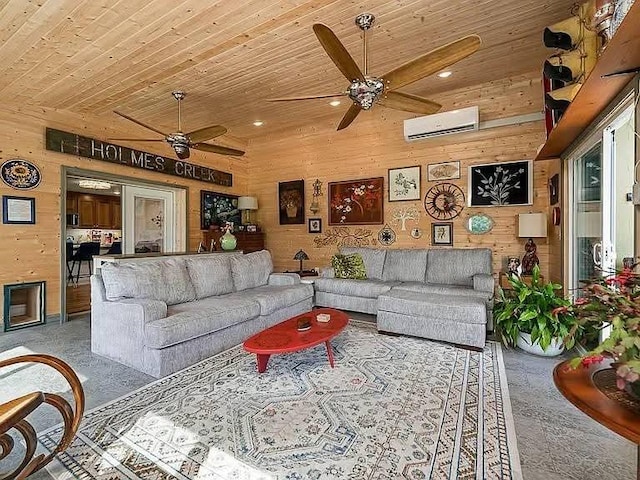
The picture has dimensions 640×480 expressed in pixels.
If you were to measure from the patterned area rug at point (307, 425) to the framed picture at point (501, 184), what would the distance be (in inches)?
100

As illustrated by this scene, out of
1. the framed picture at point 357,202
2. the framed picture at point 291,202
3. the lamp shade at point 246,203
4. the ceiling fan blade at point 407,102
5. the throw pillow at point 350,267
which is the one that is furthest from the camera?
the lamp shade at point 246,203

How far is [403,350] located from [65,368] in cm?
251

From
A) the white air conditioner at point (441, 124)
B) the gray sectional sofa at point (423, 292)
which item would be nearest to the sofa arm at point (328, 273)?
the gray sectional sofa at point (423, 292)

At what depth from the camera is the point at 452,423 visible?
1.89m

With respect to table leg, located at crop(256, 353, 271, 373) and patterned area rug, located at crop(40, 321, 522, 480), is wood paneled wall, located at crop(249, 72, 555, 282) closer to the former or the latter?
patterned area rug, located at crop(40, 321, 522, 480)

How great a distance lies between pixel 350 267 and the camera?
477cm

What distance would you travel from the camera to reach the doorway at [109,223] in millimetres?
4816

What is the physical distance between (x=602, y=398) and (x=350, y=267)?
3.86 m

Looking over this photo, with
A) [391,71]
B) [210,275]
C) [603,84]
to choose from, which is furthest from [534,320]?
[210,275]

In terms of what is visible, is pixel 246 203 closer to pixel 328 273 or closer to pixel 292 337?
pixel 328 273

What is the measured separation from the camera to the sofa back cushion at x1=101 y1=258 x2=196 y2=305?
9.55 ft

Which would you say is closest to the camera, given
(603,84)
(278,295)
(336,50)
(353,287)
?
(603,84)

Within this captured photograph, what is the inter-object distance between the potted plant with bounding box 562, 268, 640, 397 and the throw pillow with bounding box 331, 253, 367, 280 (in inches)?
145

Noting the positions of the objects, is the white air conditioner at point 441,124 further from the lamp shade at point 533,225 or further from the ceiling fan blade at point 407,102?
the ceiling fan blade at point 407,102
